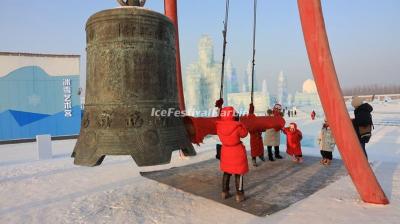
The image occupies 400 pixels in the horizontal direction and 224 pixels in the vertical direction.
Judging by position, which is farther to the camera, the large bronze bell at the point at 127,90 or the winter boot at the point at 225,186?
the winter boot at the point at 225,186

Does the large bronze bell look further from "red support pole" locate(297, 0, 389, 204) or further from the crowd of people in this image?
"red support pole" locate(297, 0, 389, 204)

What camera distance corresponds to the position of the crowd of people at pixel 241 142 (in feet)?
15.6

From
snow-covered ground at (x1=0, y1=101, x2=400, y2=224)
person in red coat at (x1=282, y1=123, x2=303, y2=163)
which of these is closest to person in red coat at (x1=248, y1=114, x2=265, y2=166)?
person in red coat at (x1=282, y1=123, x2=303, y2=163)

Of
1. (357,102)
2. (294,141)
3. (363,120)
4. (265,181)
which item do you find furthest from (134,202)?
(357,102)

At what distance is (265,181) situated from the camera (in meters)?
6.30

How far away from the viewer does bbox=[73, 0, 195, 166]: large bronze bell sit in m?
3.45

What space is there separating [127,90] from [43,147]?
825cm

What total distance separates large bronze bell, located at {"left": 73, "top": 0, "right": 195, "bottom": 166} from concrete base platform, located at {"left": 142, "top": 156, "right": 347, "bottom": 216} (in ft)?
6.24

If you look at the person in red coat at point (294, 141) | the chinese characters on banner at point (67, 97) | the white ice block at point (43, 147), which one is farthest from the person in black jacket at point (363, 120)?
the chinese characters on banner at point (67, 97)

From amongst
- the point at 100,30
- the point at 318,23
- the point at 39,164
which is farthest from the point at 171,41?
the point at 39,164

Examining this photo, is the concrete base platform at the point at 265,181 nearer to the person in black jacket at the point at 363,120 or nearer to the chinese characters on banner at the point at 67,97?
the person in black jacket at the point at 363,120

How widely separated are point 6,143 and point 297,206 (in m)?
15.7

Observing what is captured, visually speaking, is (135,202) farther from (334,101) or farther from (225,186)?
(334,101)

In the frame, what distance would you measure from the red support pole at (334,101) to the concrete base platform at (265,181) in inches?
37.6
